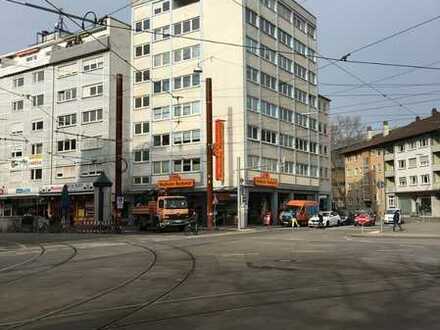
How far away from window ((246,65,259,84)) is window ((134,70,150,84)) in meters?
12.3

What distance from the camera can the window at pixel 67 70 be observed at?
67375mm

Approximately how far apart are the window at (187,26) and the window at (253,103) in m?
9.56

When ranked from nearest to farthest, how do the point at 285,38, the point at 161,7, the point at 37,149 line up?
the point at 161,7 < the point at 285,38 < the point at 37,149

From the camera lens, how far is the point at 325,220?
181 ft

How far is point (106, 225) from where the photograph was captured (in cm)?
4641

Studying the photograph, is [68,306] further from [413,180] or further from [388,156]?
[388,156]

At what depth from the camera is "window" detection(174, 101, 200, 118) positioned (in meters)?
59.2

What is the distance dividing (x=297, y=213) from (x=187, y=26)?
2263 cm

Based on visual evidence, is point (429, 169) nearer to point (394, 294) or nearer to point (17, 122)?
point (17, 122)

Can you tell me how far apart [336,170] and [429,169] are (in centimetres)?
3984

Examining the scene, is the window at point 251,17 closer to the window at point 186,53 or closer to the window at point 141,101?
the window at point 186,53

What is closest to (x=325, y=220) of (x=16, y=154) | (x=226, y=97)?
(x=226, y=97)

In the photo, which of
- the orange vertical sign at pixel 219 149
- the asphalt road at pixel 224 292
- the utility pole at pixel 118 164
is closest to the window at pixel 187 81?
the orange vertical sign at pixel 219 149

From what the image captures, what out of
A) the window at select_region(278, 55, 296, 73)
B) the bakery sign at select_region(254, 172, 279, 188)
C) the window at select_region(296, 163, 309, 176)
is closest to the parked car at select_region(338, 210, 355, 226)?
the window at select_region(296, 163, 309, 176)
